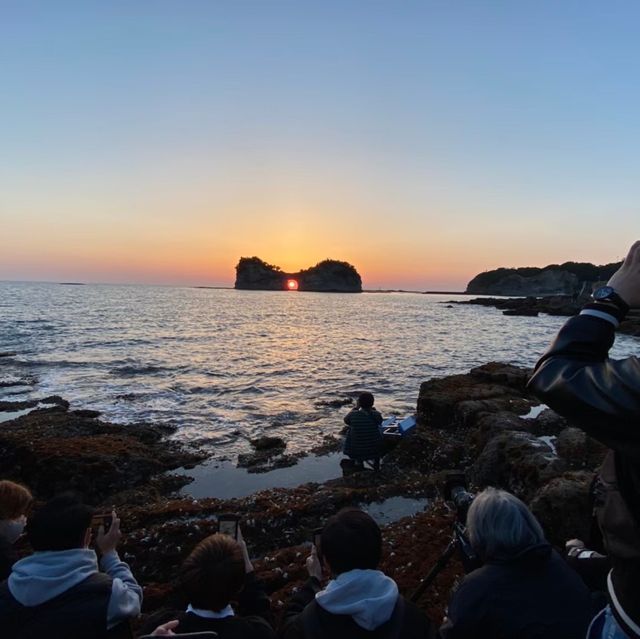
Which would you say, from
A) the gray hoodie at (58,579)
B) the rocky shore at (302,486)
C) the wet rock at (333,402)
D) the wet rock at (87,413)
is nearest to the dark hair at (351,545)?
the rocky shore at (302,486)

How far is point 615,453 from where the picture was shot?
180 cm

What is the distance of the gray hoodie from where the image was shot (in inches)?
115

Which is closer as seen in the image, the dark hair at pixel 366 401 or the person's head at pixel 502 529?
the person's head at pixel 502 529

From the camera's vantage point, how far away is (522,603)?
269cm

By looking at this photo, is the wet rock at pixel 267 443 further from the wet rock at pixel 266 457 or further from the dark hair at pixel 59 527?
the dark hair at pixel 59 527

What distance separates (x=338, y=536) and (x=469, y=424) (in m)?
12.0

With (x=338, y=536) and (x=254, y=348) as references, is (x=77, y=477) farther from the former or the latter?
(x=254, y=348)

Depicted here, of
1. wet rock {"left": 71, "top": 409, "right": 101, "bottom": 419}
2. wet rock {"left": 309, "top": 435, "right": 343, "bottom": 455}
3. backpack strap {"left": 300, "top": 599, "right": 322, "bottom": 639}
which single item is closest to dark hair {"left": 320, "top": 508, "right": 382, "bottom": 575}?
backpack strap {"left": 300, "top": 599, "right": 322, "bottom": 639}

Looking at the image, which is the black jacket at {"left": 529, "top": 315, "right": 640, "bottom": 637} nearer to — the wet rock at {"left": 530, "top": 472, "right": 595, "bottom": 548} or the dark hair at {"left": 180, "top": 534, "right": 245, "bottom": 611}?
the dark hair at {"left": 180, "top": 534, "right": 245, "bottom": 611}

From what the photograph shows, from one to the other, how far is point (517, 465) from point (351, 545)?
621 centimetres

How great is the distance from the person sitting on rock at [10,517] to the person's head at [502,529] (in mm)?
3734

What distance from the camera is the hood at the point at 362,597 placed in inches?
103

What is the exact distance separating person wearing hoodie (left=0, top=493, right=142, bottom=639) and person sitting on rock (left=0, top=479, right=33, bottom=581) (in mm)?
904

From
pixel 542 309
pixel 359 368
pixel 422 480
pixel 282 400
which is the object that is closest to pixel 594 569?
pixel 422 480
